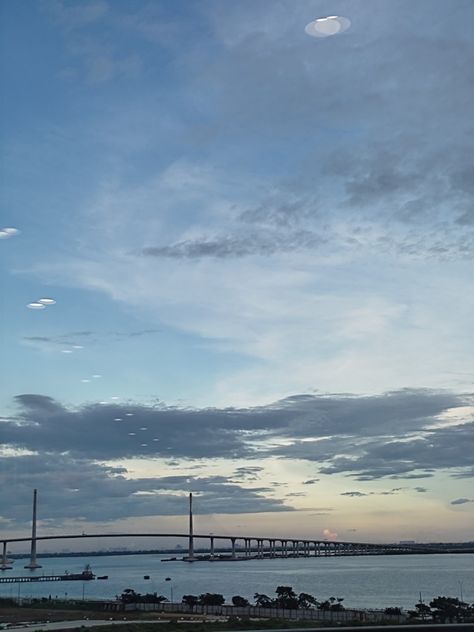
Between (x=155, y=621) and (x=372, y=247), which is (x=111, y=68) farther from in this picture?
(x=155, y=621)

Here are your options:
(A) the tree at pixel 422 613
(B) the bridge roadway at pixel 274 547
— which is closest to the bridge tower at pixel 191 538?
(B) the bridge roadway at pixel 274 547

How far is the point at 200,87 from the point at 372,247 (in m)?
1.92

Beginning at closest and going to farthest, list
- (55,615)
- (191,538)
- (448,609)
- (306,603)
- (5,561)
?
(55,615) < (448,609) < (306,603) < (5,561) < (191,538)

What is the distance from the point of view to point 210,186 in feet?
17.6

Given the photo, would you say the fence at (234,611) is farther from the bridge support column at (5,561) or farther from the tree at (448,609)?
the bridge support column at (5,561)

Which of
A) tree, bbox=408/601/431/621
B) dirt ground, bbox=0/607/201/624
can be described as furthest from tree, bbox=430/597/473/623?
dirt ground, bbox=0/607/201/624

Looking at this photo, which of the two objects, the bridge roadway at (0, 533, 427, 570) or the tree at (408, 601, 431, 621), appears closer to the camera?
the tree at (408, 601, 431, 621)

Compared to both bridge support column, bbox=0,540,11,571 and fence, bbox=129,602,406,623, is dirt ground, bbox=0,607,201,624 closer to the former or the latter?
fence, bbox=129,602,406,623

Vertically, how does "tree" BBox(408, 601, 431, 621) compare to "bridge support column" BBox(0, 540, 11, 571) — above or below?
below

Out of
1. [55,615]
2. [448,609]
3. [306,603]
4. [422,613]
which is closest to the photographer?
[55,615]

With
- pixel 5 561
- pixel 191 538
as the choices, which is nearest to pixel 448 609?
pixel 5 561

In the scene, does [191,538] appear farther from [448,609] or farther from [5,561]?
[448,609]

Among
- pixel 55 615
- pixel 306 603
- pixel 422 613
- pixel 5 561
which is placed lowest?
pixel 306 603

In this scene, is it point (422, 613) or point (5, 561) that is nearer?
point (422, 613)
